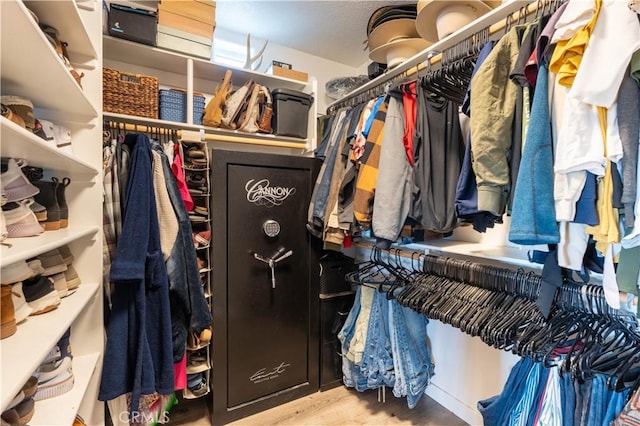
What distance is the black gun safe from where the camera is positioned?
63.7 inches

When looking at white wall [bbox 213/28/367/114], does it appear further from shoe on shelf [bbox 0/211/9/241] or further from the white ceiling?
shoe on shelf [bbox 0/211/9/241]

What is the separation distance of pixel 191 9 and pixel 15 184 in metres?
1.35

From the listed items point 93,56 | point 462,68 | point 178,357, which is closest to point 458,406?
point 178,357

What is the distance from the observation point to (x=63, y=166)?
104 centimetres

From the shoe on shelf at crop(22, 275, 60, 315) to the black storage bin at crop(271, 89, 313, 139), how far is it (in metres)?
1.43

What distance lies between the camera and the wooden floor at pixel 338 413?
5.57ft

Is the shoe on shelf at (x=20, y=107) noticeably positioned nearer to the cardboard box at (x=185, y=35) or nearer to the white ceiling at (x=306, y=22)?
the cardboard box at (x=185, y=35)

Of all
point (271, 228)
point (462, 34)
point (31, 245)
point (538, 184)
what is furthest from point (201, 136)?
point (538, 184)

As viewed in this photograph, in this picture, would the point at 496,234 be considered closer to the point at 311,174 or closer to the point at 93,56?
the point at 311,174

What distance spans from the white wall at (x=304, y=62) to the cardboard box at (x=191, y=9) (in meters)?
0.47

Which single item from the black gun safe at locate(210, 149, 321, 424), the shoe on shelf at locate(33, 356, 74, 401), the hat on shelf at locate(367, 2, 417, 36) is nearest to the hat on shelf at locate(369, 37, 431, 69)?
the hat on shelf at locate(367, 2, 417, 36)

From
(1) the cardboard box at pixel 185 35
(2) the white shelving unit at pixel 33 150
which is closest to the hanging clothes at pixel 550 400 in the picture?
(2) the white shelving unit at pixel 33 150

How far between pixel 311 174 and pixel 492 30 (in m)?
1.10

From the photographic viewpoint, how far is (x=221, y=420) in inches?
64.6
